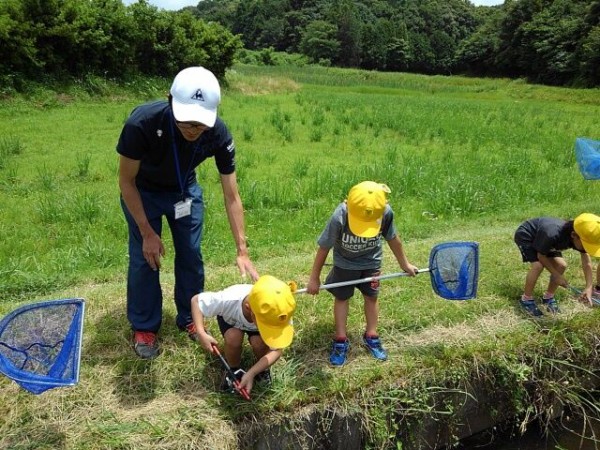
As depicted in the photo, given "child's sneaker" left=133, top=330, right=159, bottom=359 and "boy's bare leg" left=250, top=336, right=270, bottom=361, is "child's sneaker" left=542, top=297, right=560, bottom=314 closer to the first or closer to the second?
"boy's bare leg" left=250, top=336, right=270, bottom=361

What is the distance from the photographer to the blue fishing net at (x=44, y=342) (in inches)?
100

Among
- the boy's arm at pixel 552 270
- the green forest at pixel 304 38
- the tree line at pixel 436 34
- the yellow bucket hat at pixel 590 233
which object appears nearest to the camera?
the yellow bucket hat at pixel 590 233

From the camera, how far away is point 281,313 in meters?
2.52

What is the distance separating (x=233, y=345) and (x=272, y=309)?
1.85 ft

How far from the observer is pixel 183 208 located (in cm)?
309

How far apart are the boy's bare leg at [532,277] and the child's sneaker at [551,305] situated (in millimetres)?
140

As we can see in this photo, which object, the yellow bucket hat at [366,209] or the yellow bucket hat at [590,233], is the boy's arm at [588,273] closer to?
the yellow bucket hat at [590,233]

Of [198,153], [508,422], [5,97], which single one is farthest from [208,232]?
[5,97]

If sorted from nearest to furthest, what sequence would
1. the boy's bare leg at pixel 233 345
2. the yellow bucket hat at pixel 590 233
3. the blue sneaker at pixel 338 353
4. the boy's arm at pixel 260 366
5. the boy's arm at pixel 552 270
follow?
the boy's arm at pixel 260 366, the boy's bare leg at pixel 233 345, the blue sneaker at pixel 338 353, the yellow bucket hat at pixel 590 233, the boy's arm at pixel 552 270

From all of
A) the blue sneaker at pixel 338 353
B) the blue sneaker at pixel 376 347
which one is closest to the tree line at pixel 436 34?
the blue sneaker at pixel 376 347

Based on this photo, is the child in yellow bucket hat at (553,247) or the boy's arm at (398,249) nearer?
the boy's arm at (398,249)

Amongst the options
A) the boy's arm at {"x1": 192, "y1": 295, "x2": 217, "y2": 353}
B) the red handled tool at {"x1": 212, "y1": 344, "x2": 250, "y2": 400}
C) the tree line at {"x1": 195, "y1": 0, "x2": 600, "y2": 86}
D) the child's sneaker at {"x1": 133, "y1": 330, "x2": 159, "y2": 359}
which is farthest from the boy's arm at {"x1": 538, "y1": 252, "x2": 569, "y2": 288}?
the tree line at {"x1": 195, "y1": 0, "x2": 600, "y2": 86}

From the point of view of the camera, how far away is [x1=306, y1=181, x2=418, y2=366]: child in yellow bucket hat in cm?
294

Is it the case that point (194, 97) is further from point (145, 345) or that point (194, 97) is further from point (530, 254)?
point (530, 254)
